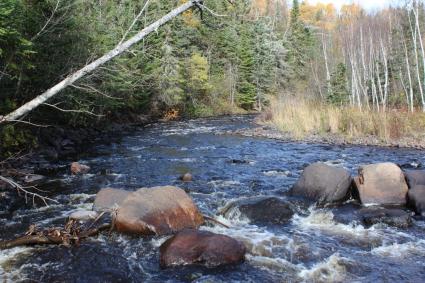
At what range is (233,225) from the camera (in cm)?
834

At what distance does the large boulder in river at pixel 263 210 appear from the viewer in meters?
8.59

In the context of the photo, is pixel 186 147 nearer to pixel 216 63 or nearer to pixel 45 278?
pixel 45 278

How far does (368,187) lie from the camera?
32.2 feet

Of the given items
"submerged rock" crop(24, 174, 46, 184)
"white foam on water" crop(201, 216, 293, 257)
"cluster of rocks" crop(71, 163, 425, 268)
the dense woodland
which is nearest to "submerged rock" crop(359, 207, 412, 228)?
"cluster of rocks" crop(71, 163, 425, 268)

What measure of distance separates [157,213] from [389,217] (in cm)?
439

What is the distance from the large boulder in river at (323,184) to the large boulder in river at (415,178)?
129 cm

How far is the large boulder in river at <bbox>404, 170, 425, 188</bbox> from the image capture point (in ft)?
32.0

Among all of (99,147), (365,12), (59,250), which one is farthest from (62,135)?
(365,12)

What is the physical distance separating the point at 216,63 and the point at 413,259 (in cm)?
4143

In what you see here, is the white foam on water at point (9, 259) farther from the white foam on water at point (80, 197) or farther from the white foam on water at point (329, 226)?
the white foam on water at point (329, 226)

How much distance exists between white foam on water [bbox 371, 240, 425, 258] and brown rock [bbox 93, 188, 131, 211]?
501cm

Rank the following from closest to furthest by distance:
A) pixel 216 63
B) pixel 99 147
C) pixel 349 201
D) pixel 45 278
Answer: pixel 45 278, pixel 349 201, pixel 99 147, pixel 216 63

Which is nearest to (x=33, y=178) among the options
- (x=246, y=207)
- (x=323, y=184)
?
(x=246, y=207)

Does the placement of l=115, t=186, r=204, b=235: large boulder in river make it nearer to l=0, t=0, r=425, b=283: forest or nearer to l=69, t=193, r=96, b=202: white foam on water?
l=0, t=0, r=425, b=283: forest
